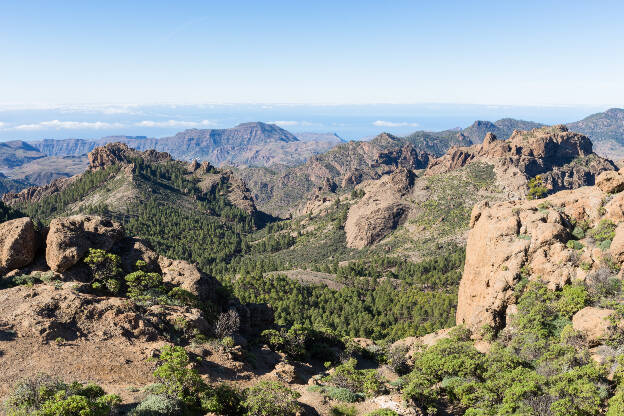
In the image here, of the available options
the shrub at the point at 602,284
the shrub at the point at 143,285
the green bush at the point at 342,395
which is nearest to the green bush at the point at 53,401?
the green bush at the point at 342,395

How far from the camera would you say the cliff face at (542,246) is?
4150 cm

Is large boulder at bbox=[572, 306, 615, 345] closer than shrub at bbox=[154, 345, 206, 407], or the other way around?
shrub at bbox=[154, 345, 206, 407]

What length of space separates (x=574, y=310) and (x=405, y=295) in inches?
2670

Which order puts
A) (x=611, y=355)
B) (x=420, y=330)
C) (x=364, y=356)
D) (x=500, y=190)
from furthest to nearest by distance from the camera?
(x=500, y=190) → (x=420, y=330) → (x=364, y=356) → (x=611, y=355)

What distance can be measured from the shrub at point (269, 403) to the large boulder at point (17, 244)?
33.7 metres

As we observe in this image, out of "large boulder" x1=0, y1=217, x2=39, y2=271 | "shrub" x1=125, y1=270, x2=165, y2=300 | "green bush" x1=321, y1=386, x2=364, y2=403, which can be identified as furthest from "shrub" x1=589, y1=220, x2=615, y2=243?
"large boulder" x1=0, y1=217, x2=39, y2=271

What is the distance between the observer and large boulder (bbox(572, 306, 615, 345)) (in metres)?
33.9

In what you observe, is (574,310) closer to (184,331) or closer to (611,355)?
(611,355)

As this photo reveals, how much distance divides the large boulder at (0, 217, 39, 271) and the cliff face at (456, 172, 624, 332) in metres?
54.7

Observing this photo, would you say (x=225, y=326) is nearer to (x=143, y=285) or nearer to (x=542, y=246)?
(x=143, y=285)

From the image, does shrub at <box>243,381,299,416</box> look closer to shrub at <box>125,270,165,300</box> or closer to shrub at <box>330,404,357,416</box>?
shrub at <box>330,404,357,416</box>

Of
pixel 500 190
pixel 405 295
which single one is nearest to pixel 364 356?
pixel 405 295

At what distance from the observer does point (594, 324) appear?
34.7 metres

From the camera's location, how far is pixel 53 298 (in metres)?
35.2
